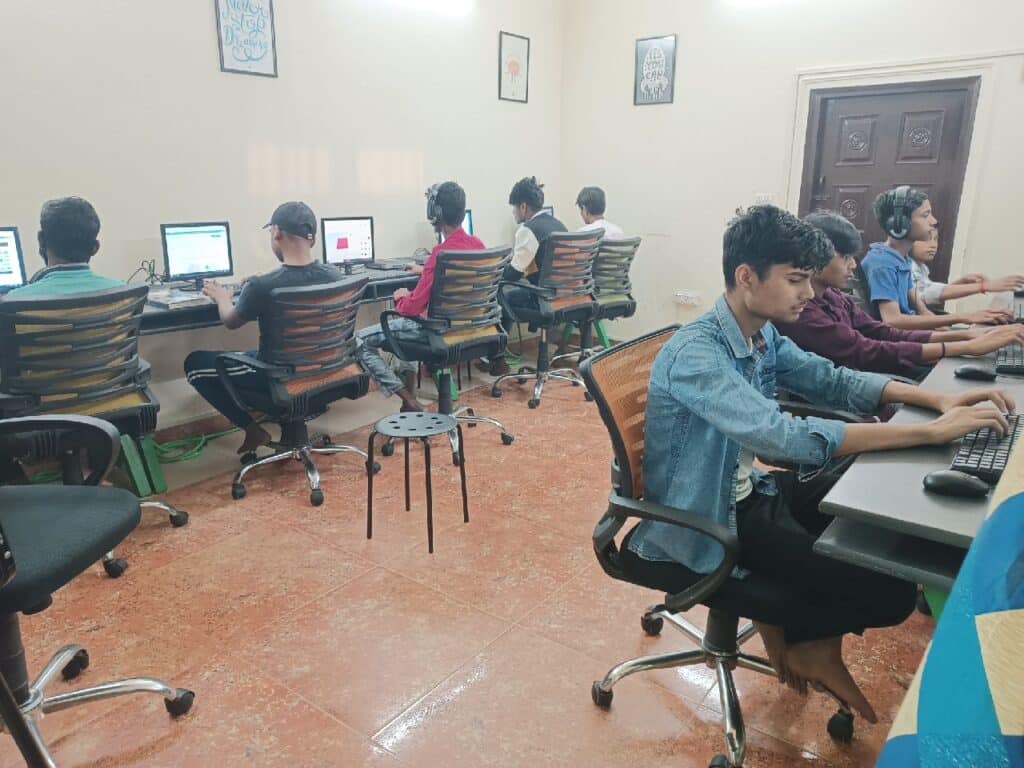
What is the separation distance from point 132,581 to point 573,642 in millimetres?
1471

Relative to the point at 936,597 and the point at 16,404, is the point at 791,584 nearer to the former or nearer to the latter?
the point at 936,597

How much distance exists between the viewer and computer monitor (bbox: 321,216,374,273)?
4312 mm

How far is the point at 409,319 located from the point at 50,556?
2224mm

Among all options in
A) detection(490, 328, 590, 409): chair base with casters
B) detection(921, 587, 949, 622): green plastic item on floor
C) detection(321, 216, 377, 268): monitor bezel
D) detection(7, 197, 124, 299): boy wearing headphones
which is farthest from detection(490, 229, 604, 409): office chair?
detection(921, 587, 949, 622): green plastic item on floor

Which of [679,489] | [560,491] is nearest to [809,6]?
[560,491]

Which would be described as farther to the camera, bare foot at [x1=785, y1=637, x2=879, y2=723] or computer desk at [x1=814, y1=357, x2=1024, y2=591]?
bare foot at [x1=785, y1=637, x2=879, y2=723]

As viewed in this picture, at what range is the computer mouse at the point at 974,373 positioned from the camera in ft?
6.46

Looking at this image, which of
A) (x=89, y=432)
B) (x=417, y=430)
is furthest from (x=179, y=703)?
(x=417, y=430)

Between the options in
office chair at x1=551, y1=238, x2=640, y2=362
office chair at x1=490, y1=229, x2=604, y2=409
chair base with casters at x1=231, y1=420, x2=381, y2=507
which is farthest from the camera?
office chair at x1=551, y1=238, x2=640, y2=362

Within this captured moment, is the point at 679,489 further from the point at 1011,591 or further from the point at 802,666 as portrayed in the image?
the point at 1011,591

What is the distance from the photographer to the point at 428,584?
2.40 m

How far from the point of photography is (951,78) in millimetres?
4352

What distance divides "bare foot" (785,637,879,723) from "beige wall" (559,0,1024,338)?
380cm

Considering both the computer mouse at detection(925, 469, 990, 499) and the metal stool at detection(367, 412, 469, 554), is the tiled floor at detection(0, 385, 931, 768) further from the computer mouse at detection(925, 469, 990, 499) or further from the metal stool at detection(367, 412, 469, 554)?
the computer mouse at detection(925, 469, 990, 499)
